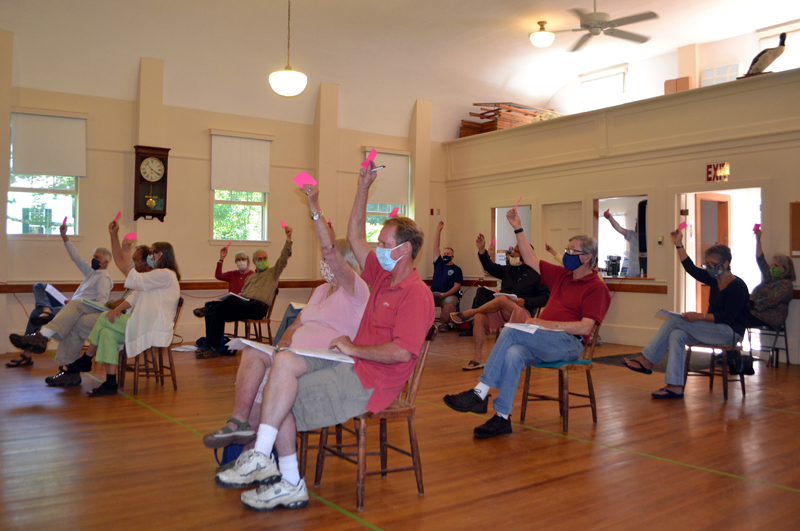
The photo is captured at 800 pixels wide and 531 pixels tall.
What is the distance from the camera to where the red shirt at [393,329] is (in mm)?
2732

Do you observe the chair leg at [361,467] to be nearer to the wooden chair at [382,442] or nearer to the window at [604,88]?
the wooden chair at [382,442]

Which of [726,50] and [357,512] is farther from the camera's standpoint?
[726,50]

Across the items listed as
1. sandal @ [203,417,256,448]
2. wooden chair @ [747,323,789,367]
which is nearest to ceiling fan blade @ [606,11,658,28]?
wooden chair @ [747,323,789,367]

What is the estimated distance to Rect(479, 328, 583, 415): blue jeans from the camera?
396cm

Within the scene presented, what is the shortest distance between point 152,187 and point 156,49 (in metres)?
1.88

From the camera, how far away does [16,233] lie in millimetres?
7812

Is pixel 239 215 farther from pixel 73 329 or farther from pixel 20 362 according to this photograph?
pixel 73 329

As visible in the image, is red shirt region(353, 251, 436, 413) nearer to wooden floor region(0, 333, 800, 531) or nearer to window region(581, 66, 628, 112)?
wooden floor region(0, 333, 800, 531)

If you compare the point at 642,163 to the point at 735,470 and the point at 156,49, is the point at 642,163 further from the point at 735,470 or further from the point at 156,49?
the point at 156,49

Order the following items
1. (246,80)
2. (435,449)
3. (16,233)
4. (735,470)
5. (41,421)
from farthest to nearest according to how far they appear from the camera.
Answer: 1. (246,80)
2. (16,233)
3. (41,421)
4. (435,449)
5. (735,470)

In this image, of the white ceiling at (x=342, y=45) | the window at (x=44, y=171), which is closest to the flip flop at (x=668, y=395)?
the white ceiling at (x=342, y=45)

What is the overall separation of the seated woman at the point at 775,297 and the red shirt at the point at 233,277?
6212 millimetres

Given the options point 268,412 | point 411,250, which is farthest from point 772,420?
point 268,412

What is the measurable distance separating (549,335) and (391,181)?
6900 mm
